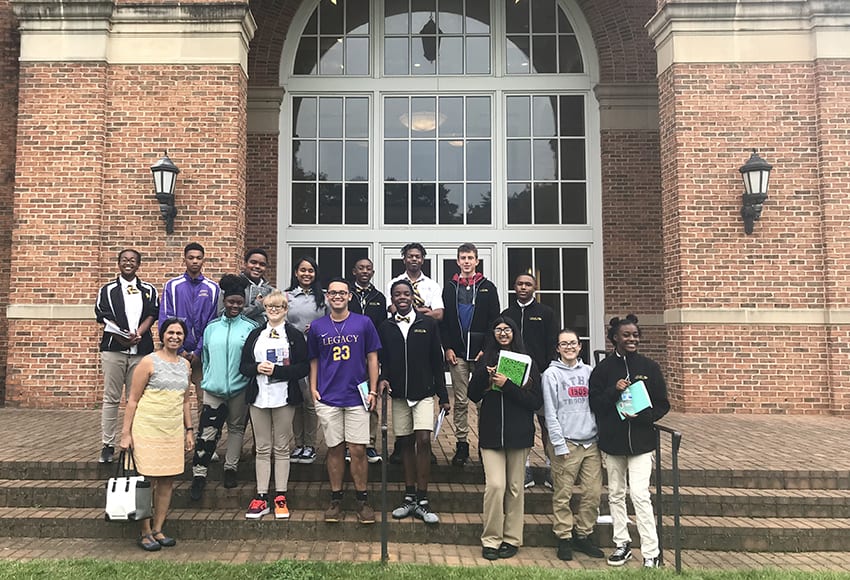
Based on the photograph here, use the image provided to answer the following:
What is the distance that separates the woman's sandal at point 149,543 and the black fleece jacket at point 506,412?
256 cm

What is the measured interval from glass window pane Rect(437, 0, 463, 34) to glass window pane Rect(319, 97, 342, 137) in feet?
8.00

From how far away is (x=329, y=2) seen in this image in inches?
443

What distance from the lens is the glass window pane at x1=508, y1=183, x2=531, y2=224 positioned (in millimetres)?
10953

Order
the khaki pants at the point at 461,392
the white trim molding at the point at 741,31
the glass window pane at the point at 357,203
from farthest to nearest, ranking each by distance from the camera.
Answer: the glass window pane at the point at 357,203
the white trim molding at the point at 741,31
the khaki pants at the point at 461,392

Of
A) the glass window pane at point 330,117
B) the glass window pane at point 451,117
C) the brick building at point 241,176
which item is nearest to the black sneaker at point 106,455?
the brick building at point 241,176

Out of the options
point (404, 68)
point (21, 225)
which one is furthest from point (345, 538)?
point (404, 68)

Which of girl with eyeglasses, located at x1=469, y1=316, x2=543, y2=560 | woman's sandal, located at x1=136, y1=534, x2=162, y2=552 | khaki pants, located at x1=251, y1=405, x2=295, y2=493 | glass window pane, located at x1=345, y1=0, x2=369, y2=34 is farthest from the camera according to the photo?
glass window pane, located at x1=345, y1=0, x2=369, y2=34

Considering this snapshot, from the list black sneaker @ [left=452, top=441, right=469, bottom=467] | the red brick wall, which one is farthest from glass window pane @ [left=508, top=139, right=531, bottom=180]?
the red brick wall

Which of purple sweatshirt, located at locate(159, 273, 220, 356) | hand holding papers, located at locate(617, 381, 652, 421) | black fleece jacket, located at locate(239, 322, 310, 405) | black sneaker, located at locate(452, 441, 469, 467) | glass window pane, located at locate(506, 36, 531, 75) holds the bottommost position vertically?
black sneaker, located at locate(452, 441, 469, 467)

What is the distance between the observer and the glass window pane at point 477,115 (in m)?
11.0

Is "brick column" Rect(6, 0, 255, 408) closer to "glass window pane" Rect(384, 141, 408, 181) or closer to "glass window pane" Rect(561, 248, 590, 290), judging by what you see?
"glass window pane" Rect(384, 141, 408, 181)

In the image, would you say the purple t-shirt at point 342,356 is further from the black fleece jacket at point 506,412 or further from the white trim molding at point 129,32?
the white trim molding at point 129,32

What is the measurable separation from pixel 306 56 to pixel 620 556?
1014 centimetres

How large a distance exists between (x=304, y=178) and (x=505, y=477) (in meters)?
8.11
